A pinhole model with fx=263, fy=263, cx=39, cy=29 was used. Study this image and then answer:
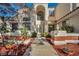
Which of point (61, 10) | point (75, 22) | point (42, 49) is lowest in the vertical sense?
point (42, 49)

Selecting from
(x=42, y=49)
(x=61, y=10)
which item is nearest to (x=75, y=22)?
(x=61, y=10)

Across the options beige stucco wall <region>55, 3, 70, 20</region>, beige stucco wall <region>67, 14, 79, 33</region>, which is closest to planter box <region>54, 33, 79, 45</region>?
beige stucco wall <region>67, 14, 79, 33</region>

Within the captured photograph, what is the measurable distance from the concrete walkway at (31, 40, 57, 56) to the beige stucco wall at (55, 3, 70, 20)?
70 cm

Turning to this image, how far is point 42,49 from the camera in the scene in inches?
238

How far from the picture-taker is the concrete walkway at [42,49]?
602cm

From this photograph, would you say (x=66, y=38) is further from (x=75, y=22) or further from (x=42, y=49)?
(x=42, y=49)

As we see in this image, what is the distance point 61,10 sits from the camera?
6.02 m

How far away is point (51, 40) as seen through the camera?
239 inches

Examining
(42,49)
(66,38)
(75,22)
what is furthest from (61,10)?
(42,49)

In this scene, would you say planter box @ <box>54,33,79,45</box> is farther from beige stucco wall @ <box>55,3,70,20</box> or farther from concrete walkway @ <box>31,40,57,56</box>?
beige stucco wall @ <box>55,3,70,20</box>

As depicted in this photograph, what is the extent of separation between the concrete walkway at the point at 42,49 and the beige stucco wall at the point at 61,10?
0.70 metres

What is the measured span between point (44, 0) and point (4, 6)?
0.93 meters

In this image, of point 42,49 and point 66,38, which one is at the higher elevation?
point 66,38

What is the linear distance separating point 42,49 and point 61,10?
39.1 inches
